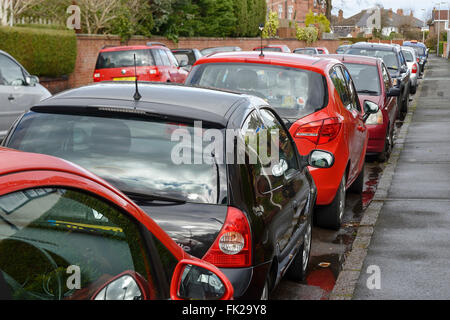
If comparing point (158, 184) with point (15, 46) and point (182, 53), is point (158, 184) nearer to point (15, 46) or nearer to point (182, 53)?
point (15, 46)

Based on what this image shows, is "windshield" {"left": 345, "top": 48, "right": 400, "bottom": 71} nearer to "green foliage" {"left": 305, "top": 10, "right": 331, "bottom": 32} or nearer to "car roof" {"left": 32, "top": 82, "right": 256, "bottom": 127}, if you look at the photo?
"car roof" {"left": 32, "top": 82, "right": 256, "bottom": 127}

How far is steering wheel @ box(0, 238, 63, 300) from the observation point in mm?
2058

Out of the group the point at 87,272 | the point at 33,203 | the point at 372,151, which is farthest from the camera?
the point at 372,151

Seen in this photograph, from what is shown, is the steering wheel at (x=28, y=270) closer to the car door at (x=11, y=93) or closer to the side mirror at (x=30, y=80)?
the car door at (x=11, y=93)

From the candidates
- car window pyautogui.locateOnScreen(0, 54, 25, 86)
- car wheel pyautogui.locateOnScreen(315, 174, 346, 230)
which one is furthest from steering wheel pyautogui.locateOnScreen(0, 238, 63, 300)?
car window pyautogui.locateOnScreen(0, 54, 25, 86)

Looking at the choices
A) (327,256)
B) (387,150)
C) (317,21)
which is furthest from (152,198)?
(317,21)

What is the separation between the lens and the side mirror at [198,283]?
2635mm

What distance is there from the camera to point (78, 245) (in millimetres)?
2371

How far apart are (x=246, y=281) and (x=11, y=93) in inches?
374

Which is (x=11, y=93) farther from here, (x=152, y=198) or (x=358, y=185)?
(x=152, y=198)

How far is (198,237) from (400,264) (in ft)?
10.1

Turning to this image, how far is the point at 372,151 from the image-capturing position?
12.5 m

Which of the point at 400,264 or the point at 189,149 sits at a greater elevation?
the point at 189,149

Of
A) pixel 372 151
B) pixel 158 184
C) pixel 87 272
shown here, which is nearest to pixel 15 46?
pixel 372 151
